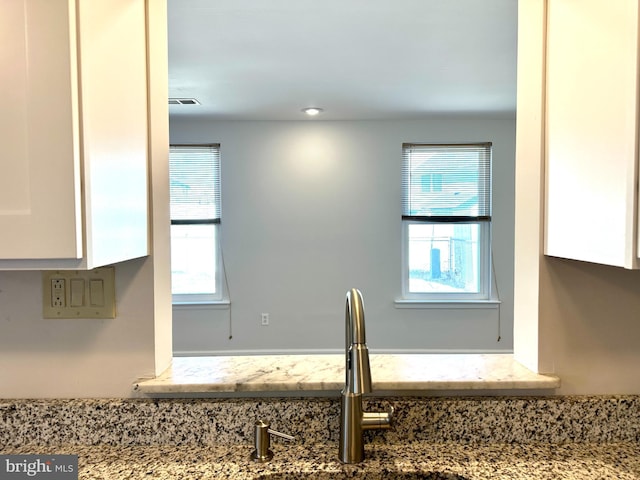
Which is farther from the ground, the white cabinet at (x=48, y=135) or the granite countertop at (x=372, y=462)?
the white cabinet at (x=48, y=135)

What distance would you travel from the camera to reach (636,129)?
27.4 inches

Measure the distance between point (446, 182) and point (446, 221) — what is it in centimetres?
38

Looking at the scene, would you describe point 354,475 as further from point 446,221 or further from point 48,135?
point 446,221

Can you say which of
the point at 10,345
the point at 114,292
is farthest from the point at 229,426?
the point at 10,345

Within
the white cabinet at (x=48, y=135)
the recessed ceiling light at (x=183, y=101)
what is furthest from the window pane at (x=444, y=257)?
the white cabinet at (x=48, y=135)

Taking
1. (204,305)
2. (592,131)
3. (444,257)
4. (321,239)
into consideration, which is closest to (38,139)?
(592,131)

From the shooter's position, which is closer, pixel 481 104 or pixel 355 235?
pixel 481 104

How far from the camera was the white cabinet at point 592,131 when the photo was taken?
71 cm

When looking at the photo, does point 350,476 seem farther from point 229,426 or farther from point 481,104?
point 481,104

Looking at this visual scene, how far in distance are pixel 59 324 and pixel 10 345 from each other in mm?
131

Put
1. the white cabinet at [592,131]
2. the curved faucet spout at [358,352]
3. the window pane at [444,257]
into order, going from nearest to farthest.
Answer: the white cabinet at [592,131]
the curved faucet spout at [358,352]
the window pane at [444,257]

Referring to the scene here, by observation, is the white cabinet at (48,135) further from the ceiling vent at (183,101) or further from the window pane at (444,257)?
the window pane at (444,257)

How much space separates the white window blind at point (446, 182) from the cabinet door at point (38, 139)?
358 cm

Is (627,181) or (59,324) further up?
(627,181)
